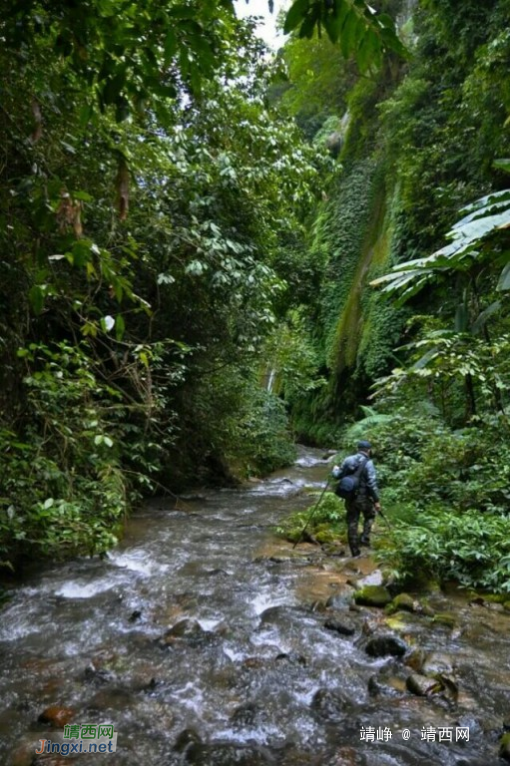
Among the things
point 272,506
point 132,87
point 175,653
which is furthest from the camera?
point 272,506

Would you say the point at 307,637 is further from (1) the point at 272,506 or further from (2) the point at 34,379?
(1) the point at 272,506

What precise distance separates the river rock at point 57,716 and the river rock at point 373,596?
2.92m

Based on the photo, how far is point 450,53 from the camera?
1238 centimetres

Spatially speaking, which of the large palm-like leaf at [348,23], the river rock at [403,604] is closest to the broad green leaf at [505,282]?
the large palm-like leaf at [348,23]

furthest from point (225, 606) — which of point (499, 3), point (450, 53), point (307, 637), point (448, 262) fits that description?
point (450, 53)

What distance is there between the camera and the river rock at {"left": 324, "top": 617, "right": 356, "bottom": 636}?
4.52 metres

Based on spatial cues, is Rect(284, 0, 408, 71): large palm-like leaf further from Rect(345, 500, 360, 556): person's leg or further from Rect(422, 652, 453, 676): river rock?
Rect(345, 500, 360, 556): person's leg

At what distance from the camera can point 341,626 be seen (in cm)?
458

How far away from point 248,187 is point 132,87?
6.66 meters

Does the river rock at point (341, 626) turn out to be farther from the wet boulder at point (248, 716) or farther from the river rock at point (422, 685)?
the wet boulder at point (248, 716)

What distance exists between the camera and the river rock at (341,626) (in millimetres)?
4520

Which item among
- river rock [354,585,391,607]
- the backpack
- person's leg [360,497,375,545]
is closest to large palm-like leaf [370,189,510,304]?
river rock [354,585,391,607]

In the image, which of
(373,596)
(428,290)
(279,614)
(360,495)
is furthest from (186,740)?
(428,290)

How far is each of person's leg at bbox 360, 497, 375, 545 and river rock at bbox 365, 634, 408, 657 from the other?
2.67 m
